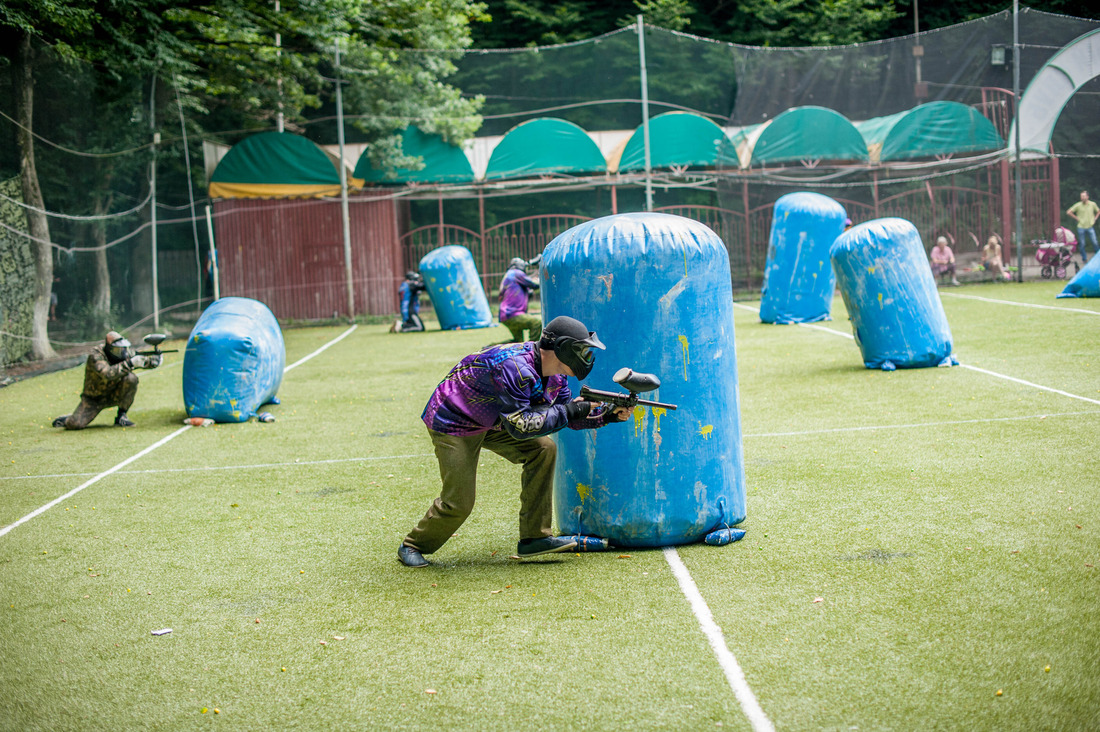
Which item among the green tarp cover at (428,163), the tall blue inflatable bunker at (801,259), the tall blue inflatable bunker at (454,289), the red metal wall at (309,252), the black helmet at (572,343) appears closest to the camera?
the black helmet at (572,343)

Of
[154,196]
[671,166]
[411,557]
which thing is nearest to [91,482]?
[411,557]

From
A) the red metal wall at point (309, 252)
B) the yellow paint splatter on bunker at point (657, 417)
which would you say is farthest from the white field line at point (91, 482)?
the red metal wall at point (309, 252)

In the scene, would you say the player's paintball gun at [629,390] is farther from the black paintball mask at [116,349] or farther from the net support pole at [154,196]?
the net support pole at [154,196]

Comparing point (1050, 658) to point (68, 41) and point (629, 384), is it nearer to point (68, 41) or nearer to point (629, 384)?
point (629, 384)

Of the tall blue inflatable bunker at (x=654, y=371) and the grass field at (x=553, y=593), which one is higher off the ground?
the tall blue inflatable bunker at (x=654, y=371)

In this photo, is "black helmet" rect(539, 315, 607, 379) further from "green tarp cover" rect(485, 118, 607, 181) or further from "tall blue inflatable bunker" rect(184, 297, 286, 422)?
"green tarp cover" rect(485, 118, 607, 181)

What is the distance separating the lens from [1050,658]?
370 centimetres

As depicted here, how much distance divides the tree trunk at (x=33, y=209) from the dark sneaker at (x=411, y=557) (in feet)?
40.0

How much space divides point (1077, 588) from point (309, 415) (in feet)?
25.6

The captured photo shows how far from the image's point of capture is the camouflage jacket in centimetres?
984

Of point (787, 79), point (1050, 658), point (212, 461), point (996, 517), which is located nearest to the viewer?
point (1050, 658)

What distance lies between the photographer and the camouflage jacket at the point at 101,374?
387 inches

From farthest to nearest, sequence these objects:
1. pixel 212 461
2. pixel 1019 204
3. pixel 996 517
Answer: pixel 1019 204 → pixel 212 461 → pixel 996 517

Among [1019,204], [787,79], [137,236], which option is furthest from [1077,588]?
[787,79]
